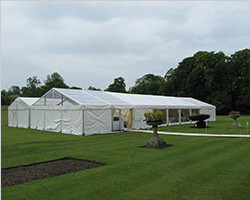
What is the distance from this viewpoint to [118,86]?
214 feet

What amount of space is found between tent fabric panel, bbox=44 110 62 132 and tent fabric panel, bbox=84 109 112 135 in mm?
3018

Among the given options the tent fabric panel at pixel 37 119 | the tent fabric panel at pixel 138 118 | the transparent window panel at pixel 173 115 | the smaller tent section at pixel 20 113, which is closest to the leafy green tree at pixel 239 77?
the transparent window panel at pixel 173 115

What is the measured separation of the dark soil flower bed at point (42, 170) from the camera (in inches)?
230

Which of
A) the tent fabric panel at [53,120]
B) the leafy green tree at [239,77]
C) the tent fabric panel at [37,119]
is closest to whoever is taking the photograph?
the tent fabric panel at [53,120]

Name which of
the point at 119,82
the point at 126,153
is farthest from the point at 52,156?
the point at 119,82

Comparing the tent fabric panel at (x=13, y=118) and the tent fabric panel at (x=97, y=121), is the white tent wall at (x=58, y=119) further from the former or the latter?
the tent fabric panel at (x=13, y=118)

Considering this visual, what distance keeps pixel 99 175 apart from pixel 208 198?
8.97 feet

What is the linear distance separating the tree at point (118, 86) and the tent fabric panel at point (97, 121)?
154 feet

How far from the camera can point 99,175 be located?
599cm

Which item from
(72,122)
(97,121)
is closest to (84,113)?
(97,121)

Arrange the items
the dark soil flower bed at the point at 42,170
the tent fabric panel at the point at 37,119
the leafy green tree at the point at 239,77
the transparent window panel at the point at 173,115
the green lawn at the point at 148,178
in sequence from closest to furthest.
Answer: the green lawn at the point at 148,178, the dark soil flower bed at the point at 42,170, the tent fabric panel at the point at 37,119, the transparent window panel at the point at 173,115, the leafy green tree at the point at 239,77

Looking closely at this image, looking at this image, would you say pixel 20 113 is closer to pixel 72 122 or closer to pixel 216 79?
pixel 72 122

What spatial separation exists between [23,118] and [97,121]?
10.2 metres

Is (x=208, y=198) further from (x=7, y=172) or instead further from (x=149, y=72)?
(x=149, y=72)
